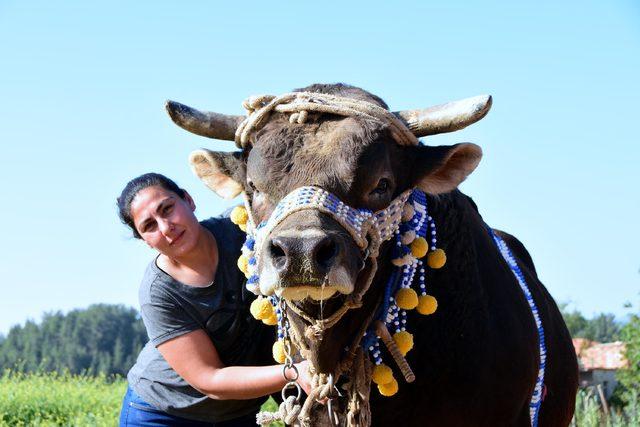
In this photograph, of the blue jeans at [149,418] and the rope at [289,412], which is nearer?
the rope at [289,412]

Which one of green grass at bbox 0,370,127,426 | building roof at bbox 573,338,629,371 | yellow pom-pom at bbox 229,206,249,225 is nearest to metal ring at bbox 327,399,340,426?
yellow pom-pom at bbox 229,206,249,225

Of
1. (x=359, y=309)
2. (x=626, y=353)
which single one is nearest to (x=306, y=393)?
(x=359, y=309)

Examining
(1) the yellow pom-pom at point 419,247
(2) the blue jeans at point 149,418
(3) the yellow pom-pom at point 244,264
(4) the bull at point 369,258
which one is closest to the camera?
(4) the bull at point 369,258

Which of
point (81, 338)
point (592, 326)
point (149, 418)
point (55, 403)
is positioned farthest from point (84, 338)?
point (149, 418)

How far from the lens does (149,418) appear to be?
5.00 metres

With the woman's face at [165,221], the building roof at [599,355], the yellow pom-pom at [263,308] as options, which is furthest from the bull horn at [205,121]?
the building roof at [599,355]

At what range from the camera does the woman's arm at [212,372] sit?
429 centimetres

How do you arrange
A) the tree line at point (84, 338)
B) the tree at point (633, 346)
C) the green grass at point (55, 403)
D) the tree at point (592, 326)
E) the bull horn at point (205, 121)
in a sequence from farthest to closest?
the tree line at point (84, 338) < the tree at point (592, 326) < the tree at point (633, 346) < the green grass at point (55, 403) < the bull horn at point (205, 121)

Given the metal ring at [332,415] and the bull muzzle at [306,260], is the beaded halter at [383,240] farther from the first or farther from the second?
the bull muzzle at [306,260]

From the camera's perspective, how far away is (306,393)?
443 centimetres

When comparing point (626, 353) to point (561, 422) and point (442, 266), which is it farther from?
point (442, 266)

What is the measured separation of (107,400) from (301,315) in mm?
9175

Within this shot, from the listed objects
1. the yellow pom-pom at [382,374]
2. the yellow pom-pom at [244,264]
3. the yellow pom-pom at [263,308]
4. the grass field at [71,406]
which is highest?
the yellow pom-pom at [244,264]

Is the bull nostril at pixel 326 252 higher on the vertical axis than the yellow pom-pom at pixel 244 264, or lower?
lower
